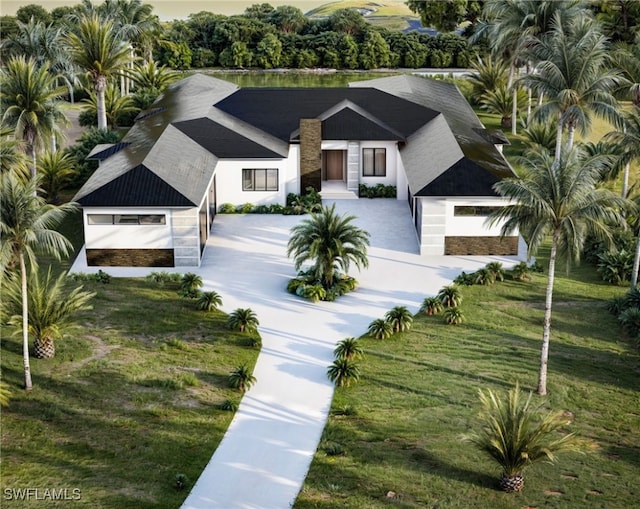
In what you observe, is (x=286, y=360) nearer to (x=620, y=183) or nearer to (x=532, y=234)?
(x=532, y=234)

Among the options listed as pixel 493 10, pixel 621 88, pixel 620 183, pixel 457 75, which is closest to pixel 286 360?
pixel 621 88

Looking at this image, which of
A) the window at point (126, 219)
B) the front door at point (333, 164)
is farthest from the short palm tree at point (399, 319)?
the front door at point (333, 164)

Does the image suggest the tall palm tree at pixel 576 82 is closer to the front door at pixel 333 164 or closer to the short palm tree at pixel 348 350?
the front door at pixel 333 164

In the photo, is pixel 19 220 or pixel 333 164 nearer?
pixel 19 220

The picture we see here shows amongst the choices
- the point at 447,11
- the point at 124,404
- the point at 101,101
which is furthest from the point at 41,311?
the point at 447,11

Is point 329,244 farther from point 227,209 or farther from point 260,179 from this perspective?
point 227,209

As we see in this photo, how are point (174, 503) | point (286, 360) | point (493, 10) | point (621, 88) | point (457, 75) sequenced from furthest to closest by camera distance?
1. point (457, 75)
2. point (493, 10)
3. point (621, 88)
4. point (286, 360)
5. point (174, 503)

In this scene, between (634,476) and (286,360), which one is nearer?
(634,476)
